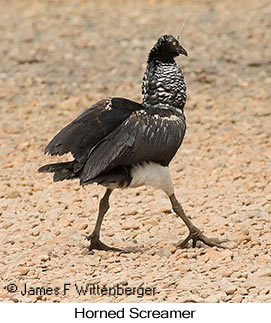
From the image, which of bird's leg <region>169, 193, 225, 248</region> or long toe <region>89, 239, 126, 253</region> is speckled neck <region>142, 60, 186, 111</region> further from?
long toe <region>89, 239, 126, 253</region>

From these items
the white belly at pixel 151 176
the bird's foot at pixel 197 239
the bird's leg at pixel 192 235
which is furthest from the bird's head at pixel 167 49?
the bird's foot at pixel 197 239

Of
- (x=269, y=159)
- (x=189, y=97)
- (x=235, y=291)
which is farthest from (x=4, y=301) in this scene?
(x=189, y=97)

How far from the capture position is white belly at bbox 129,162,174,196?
288 inches

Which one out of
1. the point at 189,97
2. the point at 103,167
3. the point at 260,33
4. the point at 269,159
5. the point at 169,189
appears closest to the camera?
the point at 103,167

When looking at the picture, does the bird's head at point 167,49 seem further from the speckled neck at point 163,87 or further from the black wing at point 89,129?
the black wing at point 89,129

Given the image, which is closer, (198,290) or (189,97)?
(198,290)

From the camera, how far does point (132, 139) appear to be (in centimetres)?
720

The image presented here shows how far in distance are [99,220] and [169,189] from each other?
728 millimetres

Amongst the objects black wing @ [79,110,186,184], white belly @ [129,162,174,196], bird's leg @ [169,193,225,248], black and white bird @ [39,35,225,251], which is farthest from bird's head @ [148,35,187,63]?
bird's leg @ [169,193,225,248]

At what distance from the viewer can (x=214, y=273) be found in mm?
6922

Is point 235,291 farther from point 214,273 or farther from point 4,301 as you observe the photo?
point 4,301

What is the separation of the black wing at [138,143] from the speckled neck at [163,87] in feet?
0.51

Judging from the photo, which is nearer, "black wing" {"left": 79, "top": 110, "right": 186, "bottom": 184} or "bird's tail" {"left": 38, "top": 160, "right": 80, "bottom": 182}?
"black wing" {"left": 79, "top": 110, "right": 186, "bottom": 184}

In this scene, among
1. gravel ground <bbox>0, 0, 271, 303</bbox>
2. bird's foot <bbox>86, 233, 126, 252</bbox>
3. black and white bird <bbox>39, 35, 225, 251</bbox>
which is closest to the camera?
gravel ground <bbox>0, 0, 271, 303</bbox>
